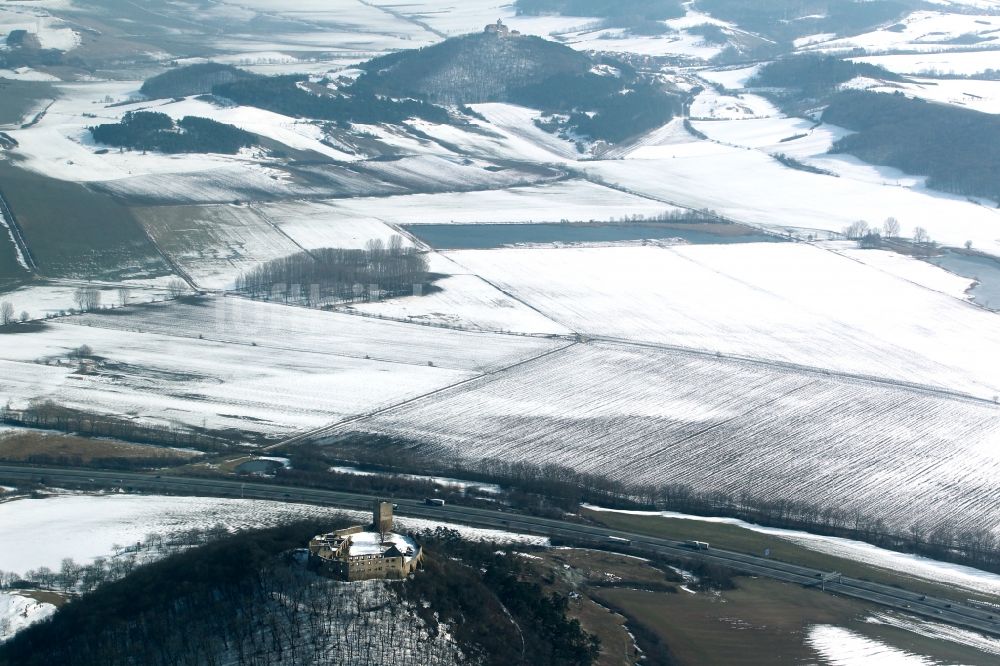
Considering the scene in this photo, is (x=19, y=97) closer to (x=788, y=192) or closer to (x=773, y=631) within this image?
(x=788, y=192)

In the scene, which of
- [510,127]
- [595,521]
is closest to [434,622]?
[595,521]

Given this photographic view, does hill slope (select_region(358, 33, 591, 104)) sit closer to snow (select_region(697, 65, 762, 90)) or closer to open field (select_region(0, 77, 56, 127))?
snow (select_region(697, 65, 762, 90))

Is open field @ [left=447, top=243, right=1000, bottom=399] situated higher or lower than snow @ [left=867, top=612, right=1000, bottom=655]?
higher

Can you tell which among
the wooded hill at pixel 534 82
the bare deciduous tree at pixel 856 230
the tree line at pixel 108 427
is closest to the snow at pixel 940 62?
the wooded hill at pixel 534 82

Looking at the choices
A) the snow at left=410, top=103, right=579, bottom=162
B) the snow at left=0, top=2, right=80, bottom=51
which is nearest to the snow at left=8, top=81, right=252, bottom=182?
the snow at left=410, top=103, right=579, bottom=162

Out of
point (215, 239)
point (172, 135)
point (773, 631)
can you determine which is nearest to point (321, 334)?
point (215, 239)

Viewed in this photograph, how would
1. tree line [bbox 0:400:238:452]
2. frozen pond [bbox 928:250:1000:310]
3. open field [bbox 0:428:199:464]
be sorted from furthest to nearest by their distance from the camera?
frozen pond [bbox 928:250:1000:310], tree line [bbox 0:400:238:452], open field [bbox 0:428:199:464]
